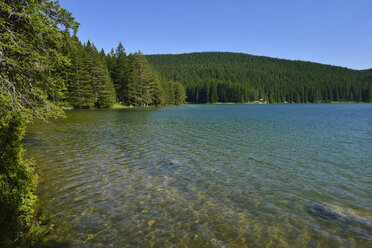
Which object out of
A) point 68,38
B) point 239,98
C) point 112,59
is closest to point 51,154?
point 68,38

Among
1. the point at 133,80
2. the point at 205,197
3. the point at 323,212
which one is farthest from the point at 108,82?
the point at 323,212

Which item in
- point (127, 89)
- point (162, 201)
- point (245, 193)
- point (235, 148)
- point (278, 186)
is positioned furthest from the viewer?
point (127, 89)

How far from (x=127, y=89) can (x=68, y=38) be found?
73.5 m

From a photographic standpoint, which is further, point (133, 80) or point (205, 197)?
point (133, 80)

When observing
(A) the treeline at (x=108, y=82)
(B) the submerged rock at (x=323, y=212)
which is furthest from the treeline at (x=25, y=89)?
(A) the treeline at (x=108, y=82)

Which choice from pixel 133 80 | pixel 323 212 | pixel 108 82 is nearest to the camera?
pixel 323 212

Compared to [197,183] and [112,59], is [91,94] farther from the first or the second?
[197,183]

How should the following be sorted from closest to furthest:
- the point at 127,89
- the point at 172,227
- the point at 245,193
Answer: the point at 172,227 → the point at 245,193 → the point at 127,89

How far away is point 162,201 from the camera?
7.87 meters

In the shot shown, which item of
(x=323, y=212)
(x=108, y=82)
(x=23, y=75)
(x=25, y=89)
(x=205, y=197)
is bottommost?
(x=323, y=212)

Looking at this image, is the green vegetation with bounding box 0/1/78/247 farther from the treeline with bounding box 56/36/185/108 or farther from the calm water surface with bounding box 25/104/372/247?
the treeline with bounding box 56/36/185/108

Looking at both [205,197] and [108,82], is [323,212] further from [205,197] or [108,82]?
[108,82]

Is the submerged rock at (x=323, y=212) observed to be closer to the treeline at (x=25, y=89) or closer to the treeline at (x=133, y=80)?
the treeline at (x=25, y=89)

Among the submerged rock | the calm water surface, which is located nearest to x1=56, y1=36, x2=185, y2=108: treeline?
the calm water surface
